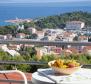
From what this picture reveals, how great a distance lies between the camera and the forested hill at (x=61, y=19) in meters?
20.9

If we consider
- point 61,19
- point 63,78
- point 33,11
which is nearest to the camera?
point 63,78

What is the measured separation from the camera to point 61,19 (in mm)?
20969

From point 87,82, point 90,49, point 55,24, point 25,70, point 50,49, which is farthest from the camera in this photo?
point 55,24

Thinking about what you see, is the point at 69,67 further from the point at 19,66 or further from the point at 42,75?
the point at 19,66

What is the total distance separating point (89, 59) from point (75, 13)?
16.4 metres

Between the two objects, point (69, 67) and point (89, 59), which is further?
point (89, 59)

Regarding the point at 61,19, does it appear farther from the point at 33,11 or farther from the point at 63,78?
the point at 33,11

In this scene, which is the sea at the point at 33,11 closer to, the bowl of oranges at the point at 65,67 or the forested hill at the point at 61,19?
the forested hill at the point at 61,19

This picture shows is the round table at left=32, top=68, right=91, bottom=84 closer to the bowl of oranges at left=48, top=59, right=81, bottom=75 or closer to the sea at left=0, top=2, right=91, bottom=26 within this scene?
the bowl of oranges at left=48, top=59, right=81, bottom=75

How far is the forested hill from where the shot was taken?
20.9 meters

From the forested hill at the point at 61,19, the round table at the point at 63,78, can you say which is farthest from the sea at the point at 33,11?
the round table at the point at 63,78

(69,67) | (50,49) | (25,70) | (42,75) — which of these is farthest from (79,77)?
(50,49)

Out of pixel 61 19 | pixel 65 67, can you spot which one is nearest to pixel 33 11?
pixel 61 19

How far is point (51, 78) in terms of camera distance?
2.47m
